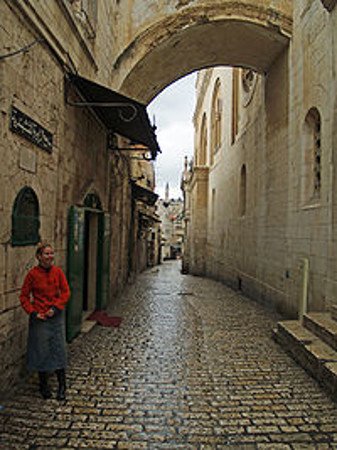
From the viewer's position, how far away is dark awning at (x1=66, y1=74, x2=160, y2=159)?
509 centimetres

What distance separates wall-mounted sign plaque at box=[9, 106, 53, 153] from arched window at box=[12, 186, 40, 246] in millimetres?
555

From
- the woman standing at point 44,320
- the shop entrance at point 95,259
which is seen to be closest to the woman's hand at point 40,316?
the woman standing at point 44,320

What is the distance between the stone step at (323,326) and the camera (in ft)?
13.9

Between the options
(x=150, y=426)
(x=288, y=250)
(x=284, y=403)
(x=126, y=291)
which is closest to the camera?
(x=150, y=426)

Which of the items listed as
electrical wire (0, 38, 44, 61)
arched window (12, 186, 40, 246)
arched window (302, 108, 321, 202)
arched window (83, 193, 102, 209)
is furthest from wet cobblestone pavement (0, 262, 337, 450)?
electrical wire (0, 38, 44, 61)

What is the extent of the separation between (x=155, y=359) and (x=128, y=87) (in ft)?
19.9

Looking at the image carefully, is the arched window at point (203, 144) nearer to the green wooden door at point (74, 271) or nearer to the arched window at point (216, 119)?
the arched window at point (216, 119)

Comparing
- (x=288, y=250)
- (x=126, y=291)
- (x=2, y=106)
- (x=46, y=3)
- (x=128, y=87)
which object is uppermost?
(x=128, y=87)

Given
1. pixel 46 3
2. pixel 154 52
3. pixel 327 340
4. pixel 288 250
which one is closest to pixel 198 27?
pixel 154 52

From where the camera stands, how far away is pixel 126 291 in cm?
1104

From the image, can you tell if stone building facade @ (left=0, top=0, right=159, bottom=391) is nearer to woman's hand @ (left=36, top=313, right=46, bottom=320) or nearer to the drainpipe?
woman's hand @ (left=36, top=313, right=46, bottom=320)

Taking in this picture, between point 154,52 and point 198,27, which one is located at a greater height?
point 198,27

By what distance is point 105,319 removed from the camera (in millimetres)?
6734

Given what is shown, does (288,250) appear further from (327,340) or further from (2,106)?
(2,106)
